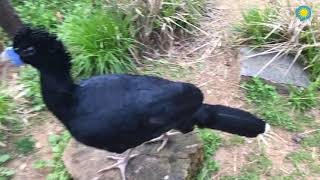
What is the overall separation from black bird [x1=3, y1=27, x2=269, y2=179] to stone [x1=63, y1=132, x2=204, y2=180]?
30 cm

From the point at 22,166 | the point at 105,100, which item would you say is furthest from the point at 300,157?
the point at 22,166

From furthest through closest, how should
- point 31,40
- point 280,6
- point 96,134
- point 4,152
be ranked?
point 280,6 < point 4,152 < point 96,134 < point 31,40

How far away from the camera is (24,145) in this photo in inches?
165

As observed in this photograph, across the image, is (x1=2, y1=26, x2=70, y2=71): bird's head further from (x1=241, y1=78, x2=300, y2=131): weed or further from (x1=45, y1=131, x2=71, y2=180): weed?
(x1=241, y1=78, x2=300, y2=131): weed

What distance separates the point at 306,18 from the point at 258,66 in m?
0.58

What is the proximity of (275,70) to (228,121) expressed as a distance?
3.86 ft

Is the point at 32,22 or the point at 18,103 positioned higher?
the point at 32,22

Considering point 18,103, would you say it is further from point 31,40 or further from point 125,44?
point 31,40

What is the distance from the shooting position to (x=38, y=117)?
14.6 ft

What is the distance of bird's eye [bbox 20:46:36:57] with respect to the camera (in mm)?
3027

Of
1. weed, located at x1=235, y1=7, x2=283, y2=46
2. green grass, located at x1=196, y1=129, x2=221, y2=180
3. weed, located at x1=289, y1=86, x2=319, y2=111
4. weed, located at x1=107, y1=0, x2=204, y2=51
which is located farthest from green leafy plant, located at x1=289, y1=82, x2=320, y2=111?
weed, located at x1=107, y1=0, x2=204, y2=51

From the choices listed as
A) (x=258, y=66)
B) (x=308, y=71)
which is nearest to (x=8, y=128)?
(x=258, y=66)

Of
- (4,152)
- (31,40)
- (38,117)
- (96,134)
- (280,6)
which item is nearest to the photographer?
(31,40)

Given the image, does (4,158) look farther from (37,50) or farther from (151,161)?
(37,50)
